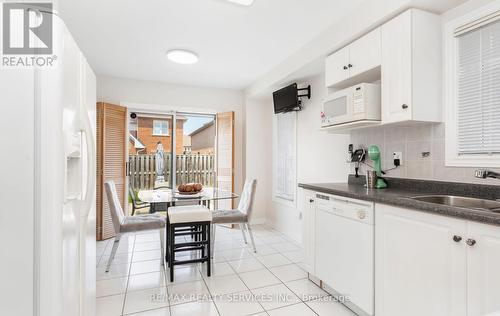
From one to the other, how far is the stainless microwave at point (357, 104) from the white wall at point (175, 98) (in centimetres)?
268

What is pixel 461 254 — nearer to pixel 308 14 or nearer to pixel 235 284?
pixel 235 284

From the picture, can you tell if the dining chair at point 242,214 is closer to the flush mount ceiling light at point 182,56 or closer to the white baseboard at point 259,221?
the white baseboard at point 259,221

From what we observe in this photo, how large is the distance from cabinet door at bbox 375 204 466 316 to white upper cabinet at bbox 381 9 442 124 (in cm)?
78

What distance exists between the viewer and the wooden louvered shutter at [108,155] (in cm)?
375

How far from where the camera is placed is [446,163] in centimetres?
190

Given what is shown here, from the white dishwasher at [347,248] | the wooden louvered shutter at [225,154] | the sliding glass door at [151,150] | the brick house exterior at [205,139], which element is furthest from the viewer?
the brick house exterior at [205,139]

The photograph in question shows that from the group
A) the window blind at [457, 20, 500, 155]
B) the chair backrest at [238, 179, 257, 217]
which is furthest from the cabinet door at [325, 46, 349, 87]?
the chair backrest at [238, 179, 257, 217]

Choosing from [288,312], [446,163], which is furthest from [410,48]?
[288,312]

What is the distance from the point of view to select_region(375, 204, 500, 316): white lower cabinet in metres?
1.17

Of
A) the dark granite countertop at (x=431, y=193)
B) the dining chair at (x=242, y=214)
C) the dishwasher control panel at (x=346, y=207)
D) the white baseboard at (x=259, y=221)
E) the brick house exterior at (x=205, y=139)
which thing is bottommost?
the white baseboard at (x=259, y=221)

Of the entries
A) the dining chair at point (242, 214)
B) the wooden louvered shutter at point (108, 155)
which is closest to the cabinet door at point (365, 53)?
the dining chair at point (242, 214)

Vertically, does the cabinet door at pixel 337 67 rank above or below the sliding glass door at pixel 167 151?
above

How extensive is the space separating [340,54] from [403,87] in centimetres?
79

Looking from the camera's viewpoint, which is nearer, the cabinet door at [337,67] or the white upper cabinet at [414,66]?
the white upper cabinet at [414,66]
